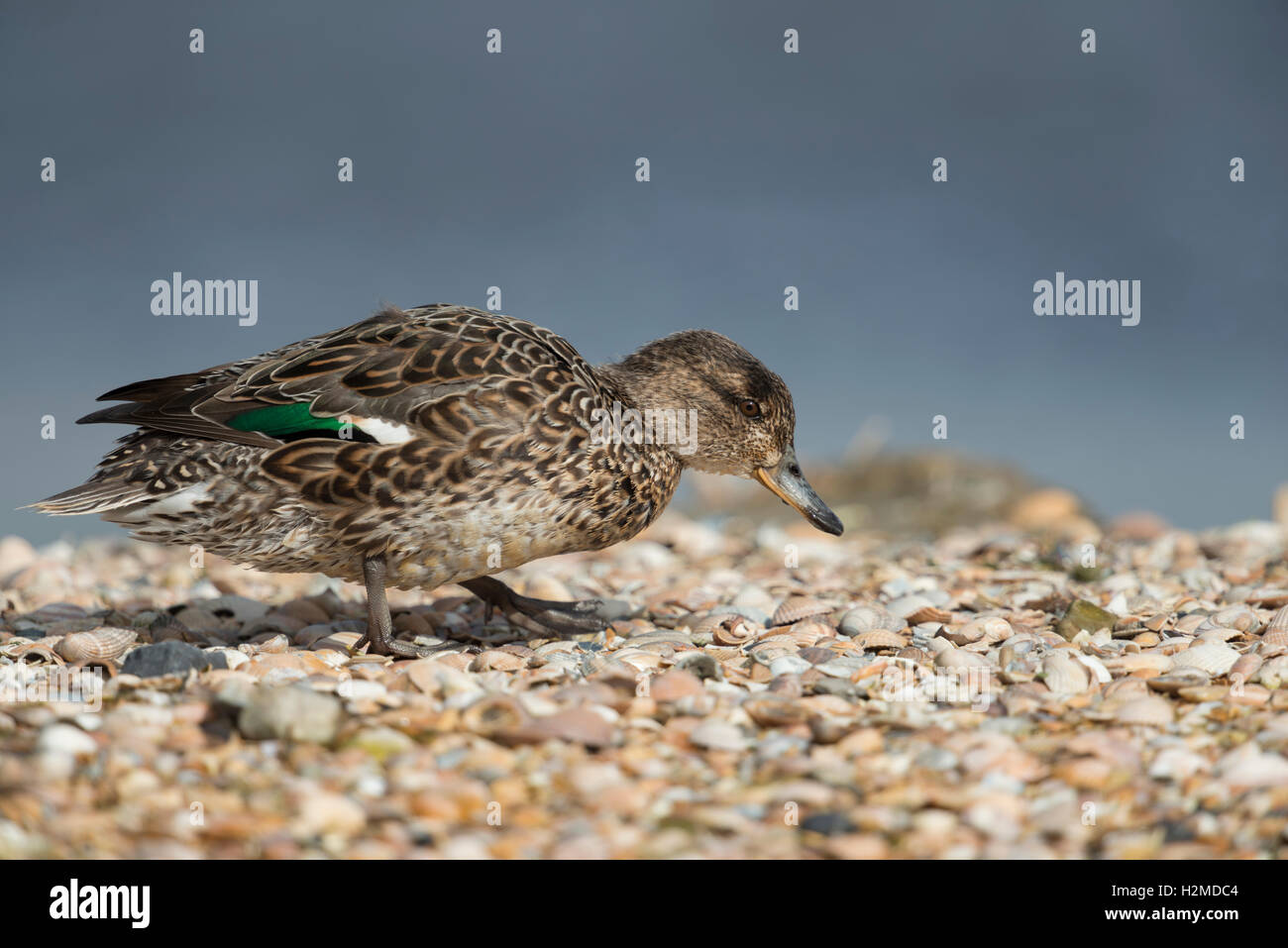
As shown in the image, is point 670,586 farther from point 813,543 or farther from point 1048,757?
point 1048,757

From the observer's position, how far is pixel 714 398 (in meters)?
6.34

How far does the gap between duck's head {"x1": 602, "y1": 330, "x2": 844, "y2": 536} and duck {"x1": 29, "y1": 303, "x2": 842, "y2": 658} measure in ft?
1.61

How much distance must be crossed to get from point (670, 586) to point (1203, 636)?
3.76 metres

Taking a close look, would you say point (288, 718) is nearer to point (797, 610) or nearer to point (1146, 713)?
point (1146, 713)

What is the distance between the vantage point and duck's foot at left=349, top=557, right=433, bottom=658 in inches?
211

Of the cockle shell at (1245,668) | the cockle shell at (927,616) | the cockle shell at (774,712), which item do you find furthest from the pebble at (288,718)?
the cockle shell at (1245,668)

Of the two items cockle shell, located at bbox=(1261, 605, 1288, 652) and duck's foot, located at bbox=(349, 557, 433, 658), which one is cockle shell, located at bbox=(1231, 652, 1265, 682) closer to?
cockle shell, located at bbox=(1261, 605, 1288, 652)

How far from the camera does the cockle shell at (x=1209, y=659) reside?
4.92 metres

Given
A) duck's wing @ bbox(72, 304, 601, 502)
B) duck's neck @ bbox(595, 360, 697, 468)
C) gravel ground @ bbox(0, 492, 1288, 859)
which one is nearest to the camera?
gravel ground @ bbox(0, 492, 1288, 859)

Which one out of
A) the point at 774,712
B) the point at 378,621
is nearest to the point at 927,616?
the point at 774,712

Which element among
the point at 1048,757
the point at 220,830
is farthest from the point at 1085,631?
the point at 220,830


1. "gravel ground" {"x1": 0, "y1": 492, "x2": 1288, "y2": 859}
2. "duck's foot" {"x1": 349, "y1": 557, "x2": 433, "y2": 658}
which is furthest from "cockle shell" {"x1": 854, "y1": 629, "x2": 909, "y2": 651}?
"duck's foot" {"x1": 349, "y1": 557, "x2": 433, "y2": 658}

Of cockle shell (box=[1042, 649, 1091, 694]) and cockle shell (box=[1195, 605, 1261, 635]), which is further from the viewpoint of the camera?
cockle shell (box=[1195, 605, 1261, 635])

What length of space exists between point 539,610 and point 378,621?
1217mm
